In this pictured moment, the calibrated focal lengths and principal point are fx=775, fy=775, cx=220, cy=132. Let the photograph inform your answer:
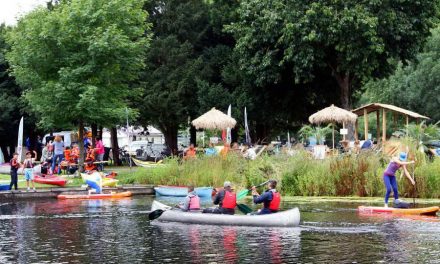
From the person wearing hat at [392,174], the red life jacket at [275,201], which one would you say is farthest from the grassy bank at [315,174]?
the red life jacket at [275,201]

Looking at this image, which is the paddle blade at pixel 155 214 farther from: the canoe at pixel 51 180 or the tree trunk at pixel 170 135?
the tree trunk at pixel 170 135

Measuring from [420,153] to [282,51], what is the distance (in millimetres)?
18989

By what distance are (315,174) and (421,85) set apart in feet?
119

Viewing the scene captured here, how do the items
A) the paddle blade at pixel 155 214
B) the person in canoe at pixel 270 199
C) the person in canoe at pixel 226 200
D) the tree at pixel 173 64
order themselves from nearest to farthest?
the person in canoe at pixel 270 199
the person in canoe at pixel 226 200
the paddle blade at pixel 155 214
the tree at pixel 173 64

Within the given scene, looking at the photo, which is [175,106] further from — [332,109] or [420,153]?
[420,153]

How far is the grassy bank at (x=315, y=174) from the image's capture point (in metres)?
28.5

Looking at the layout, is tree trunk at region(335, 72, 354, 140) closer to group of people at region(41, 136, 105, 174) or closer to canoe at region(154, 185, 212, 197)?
group of people at region(41, 136, 105, 174)

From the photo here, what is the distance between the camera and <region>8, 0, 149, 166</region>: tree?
123 feet

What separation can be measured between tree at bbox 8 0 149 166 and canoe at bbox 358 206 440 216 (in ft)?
55.7

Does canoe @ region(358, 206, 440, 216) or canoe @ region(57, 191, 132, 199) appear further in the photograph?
canoe @ region(57, 191, 132, 199)

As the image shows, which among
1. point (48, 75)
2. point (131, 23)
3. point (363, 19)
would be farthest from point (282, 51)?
point (48, 75)

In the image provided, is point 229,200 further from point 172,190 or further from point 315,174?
point 172,190

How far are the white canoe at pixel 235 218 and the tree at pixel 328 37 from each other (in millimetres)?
21603

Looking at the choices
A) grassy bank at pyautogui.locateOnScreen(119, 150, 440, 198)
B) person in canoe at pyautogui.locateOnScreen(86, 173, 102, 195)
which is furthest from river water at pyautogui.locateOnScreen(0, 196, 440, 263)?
person in canoe at pyautogui.locateOnScreen(86, 173, 102, 195)
